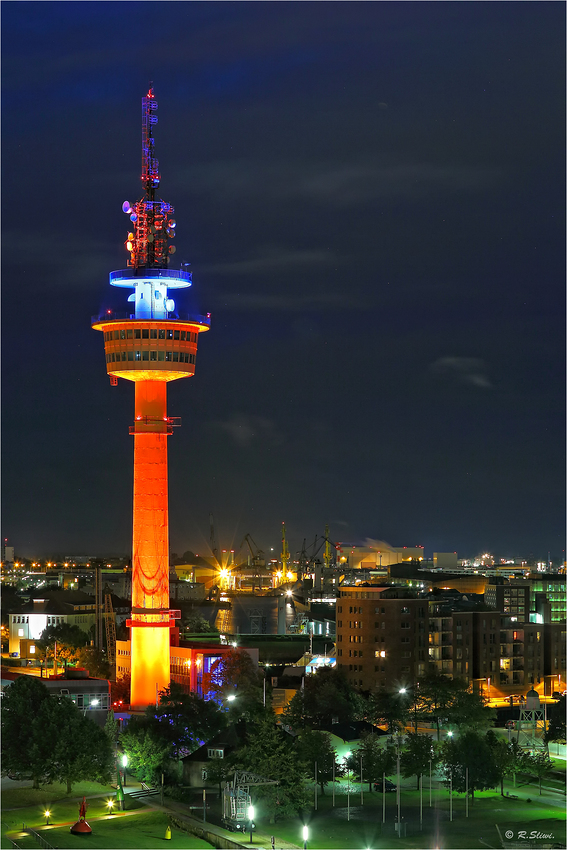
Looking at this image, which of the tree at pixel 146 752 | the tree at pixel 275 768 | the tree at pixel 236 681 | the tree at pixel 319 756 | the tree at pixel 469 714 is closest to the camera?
the tree at pixel 275 768

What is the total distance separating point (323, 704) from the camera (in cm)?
9775

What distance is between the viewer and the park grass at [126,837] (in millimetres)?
67812

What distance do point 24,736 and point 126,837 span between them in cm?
1214

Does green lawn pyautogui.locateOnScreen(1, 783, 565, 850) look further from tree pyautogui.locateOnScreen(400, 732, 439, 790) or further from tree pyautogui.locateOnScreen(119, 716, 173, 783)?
tree pyautogui.locateOnScreen(119, 716, 173, 783)

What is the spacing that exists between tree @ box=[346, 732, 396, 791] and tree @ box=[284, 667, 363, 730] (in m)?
7.40

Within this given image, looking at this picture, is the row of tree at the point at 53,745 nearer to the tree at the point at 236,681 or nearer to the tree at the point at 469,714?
the tree at the point at 236,681

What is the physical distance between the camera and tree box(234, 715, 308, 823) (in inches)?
2965

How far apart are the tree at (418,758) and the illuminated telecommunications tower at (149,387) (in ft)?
78.8

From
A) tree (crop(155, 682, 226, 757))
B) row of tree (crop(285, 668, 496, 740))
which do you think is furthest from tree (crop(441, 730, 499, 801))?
tree (crop(155, 682, 226, 757))

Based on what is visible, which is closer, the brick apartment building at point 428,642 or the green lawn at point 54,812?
the green lawn at point 54,812

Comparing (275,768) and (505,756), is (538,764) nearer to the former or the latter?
(505,756)

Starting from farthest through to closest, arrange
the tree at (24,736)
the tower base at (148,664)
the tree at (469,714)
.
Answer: the tower base at (148,664), the tree at (469,714), the tree at (24,736)

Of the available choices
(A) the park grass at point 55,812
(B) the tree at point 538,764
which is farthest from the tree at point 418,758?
(A) the park grass at point 55,812

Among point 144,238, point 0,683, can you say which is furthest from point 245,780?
point 144,238
